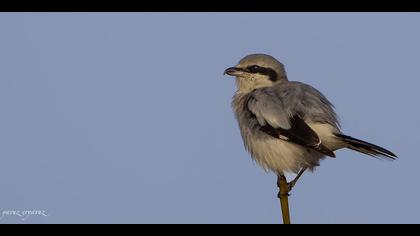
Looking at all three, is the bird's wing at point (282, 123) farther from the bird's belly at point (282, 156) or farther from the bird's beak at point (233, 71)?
the bird's beak at point (233, 71)

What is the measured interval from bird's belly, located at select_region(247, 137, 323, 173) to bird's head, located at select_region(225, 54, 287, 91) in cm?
84

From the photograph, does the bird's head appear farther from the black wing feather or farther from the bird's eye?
the black wing feather

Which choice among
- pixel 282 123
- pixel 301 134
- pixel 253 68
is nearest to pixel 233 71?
pixel 253 68

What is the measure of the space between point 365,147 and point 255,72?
1.62m

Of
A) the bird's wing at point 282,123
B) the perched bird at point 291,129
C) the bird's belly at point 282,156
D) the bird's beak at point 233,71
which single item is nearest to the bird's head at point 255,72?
the bird's beak at point 233,71

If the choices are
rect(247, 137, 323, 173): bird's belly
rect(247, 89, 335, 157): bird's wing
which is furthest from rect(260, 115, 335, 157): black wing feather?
rect(247, 137, 323, 173): bird's belly

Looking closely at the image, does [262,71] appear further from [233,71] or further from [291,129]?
[291,129]

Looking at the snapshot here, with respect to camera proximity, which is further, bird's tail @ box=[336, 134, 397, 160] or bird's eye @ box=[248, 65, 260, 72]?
bird's eye @ box=[248, 65, 260, 72]

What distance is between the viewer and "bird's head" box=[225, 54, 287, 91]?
5.96 metres
